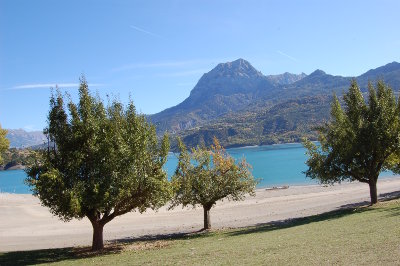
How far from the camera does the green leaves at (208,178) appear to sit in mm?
33438

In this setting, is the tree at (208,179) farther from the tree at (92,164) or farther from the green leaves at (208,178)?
the tree at (92,164)

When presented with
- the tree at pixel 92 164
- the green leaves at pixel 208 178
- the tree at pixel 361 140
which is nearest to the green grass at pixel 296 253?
the tree at pixel 92 164

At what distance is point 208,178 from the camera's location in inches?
1332

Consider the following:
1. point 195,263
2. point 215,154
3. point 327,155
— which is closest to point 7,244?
point 215,154

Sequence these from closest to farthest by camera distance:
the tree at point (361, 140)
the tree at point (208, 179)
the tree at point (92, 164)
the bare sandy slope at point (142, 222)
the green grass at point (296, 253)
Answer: the green grass at point (296, 253) → the tree at point (92, 164) → the tree at point (208, 179) → the tree at point (361, 140) → the bare sandy slope at point (142, 222)

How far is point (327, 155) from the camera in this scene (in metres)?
36.5

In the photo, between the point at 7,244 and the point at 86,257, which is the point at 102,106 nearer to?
the point at 86,257

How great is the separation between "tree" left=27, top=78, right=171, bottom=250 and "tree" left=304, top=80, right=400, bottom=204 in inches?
730

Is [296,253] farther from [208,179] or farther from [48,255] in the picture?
[208,179]

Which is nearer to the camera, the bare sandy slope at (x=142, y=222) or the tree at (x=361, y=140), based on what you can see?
the tree at (x=361, y=140)

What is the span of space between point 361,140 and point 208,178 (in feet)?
48.8

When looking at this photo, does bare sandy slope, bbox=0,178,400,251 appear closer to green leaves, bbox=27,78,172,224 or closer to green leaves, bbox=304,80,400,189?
green leaves, bbox=304,80,400,189

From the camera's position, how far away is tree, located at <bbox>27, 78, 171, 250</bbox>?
21.6 meters

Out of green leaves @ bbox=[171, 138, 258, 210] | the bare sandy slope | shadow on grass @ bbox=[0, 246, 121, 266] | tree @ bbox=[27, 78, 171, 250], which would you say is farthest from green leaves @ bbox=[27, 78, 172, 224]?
the bare sandy slope
